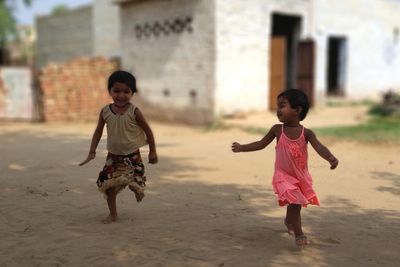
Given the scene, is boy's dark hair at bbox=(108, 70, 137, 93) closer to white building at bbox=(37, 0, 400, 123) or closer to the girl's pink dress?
the girl's pink dress

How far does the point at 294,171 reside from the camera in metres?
3.27

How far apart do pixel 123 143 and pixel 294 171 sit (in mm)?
1406

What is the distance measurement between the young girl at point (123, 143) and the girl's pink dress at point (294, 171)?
1.06 metres

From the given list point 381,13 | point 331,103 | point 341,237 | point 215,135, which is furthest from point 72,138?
point 381,13

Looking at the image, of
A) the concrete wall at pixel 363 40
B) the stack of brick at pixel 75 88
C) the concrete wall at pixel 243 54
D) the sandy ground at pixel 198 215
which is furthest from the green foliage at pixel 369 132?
the stack of brick at pixel 75 88

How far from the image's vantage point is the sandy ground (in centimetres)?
307

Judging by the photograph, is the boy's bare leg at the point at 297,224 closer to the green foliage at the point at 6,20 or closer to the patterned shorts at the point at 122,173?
the patterned shorts at the point at 122,173

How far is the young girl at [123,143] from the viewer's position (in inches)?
147

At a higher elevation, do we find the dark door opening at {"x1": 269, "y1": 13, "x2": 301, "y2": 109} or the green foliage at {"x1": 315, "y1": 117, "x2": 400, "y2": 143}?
the dark door opening at {"x1": 269, "y1": 13, "x2": 301, "y2": 109}

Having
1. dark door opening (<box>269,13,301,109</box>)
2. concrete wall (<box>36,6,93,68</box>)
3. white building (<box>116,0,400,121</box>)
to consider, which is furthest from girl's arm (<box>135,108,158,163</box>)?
concrete wall (<box>36,6,93,68</box>)

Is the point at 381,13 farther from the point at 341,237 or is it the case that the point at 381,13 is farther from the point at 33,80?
the point at 341,237

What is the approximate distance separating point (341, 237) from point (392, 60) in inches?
673

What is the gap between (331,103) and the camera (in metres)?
15.2

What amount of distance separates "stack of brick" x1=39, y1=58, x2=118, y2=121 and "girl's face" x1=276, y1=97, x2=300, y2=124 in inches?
428
